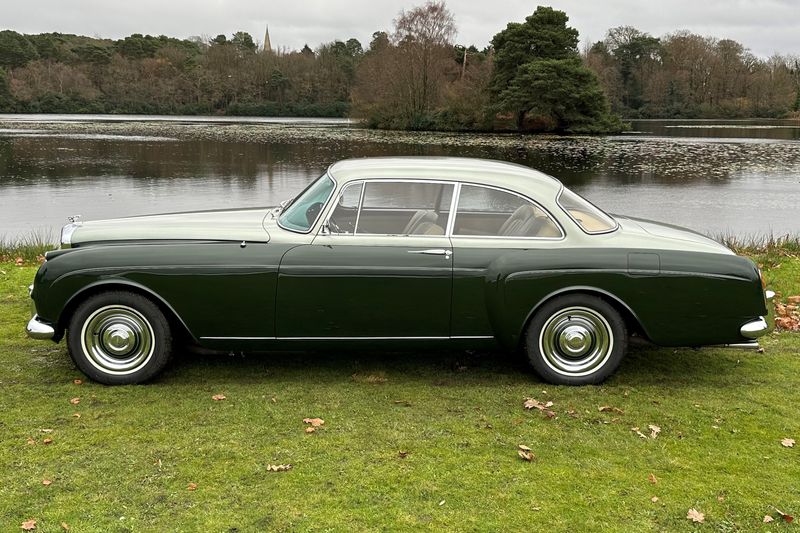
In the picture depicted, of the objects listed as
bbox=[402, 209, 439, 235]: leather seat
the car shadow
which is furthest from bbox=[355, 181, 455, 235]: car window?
the car shadow

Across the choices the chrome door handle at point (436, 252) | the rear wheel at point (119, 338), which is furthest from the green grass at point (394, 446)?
the chrome door handle at point (436, 252)

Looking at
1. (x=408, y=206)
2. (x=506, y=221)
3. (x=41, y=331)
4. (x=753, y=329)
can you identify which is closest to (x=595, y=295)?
(x=506, y=221)

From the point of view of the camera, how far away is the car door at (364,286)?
5031 millimetres

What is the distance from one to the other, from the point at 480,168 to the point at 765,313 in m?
2.40

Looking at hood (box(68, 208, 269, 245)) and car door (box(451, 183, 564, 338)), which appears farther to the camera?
hood (box(68, 208, 269, 245))

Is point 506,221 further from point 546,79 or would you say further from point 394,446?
point 546,79

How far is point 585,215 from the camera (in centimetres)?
542

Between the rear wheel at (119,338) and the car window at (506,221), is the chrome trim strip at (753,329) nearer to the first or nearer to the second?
the car window at (506,221)

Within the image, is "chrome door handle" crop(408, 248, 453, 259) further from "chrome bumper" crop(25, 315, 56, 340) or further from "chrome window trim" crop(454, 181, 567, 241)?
"chrome bumper" crop(25, 315, 56, 340)

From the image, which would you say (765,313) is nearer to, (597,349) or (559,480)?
(597,349)

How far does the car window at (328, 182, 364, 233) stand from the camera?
519cm

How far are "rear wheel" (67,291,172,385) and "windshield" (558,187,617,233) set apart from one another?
10.3ft

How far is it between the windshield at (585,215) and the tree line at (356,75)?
6524cm

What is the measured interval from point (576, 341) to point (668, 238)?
109cm
